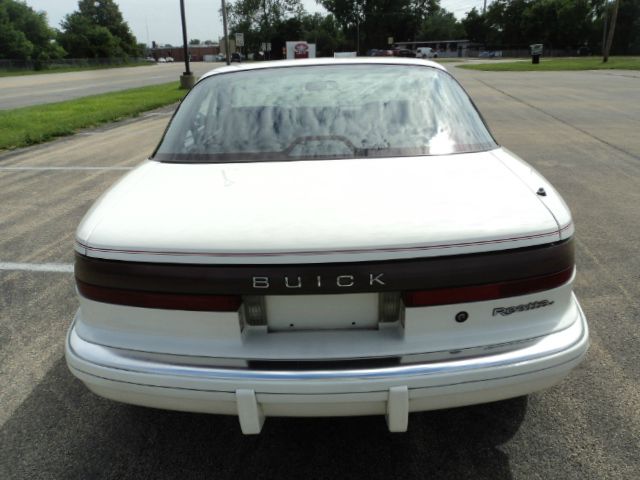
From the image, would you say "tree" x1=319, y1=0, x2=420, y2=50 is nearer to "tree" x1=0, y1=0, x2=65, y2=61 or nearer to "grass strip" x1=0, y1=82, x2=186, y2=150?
"tree" x1=0, y1=0, x2=65, y2=61

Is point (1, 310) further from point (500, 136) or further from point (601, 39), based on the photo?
point (601, 39)

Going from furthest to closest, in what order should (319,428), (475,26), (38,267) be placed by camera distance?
(475,26), (38,267), (319,428)

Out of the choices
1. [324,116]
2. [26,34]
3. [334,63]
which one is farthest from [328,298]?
[26,34]

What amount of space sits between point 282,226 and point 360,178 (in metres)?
0.49

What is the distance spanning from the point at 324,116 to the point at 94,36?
90.3 m

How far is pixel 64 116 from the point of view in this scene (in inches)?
520

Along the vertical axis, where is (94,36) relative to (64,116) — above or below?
above

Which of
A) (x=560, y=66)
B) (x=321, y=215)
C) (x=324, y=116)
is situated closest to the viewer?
(x=321, y=215)

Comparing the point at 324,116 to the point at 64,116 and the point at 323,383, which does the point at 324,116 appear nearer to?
the point at 323,383

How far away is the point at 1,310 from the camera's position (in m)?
3.51

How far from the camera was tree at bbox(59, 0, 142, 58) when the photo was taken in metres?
77.8

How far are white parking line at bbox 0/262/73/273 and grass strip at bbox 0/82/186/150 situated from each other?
6.55 meters

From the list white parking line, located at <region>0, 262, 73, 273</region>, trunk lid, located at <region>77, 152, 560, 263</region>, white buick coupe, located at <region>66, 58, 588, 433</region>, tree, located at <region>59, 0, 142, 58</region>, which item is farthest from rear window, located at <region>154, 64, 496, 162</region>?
tree, located at <region>59, 0, 142, 58</region>

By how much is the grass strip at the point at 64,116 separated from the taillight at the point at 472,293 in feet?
33.1
